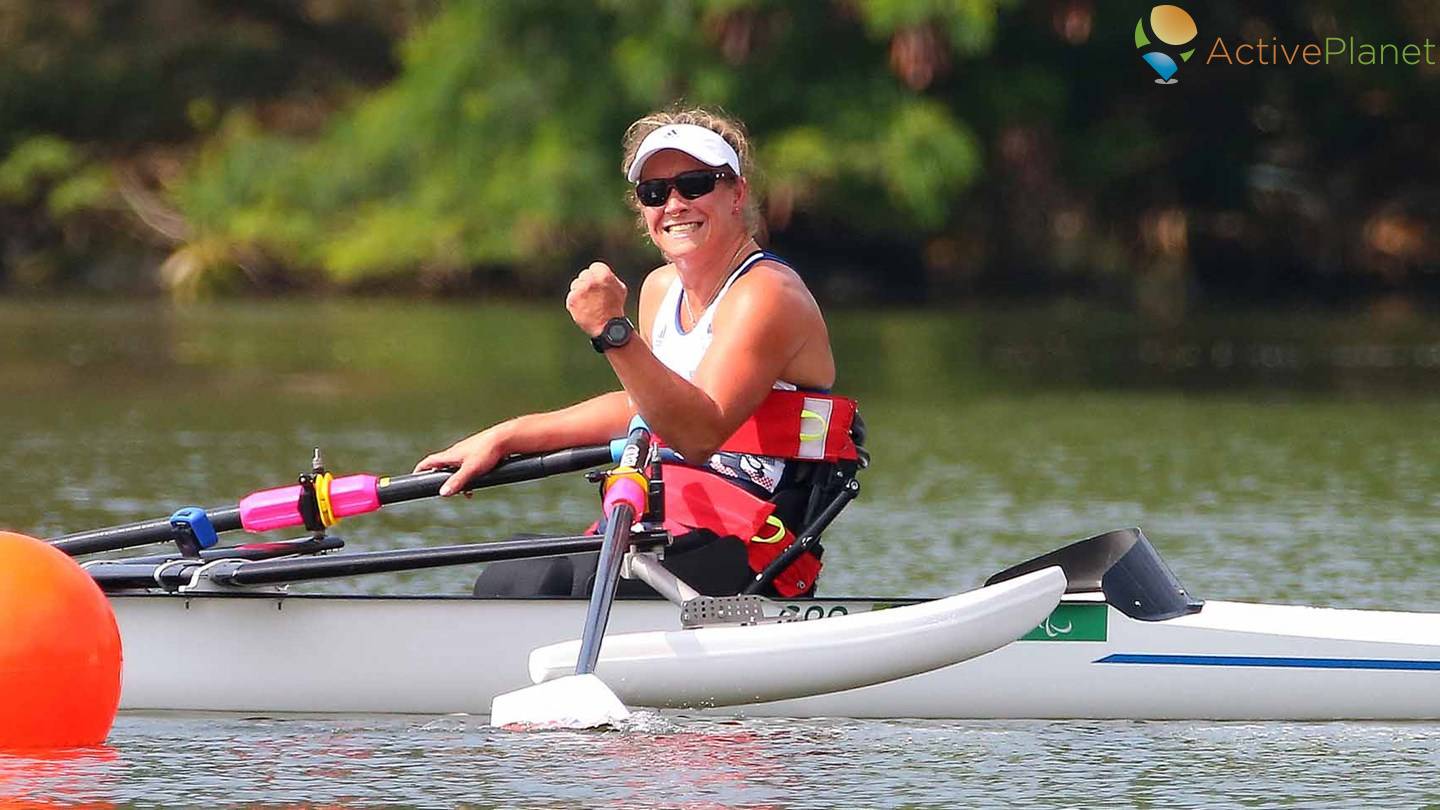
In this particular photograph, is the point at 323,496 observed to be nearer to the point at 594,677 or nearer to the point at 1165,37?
the point at 594,677

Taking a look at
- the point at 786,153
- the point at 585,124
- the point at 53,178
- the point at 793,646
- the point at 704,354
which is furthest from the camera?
the point at 53,178

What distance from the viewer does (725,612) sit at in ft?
24.2

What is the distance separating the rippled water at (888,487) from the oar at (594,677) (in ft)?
0.27

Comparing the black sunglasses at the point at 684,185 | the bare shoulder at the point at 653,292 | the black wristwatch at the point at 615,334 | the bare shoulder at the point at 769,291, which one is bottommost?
the black wristwatch at the point at 615,334

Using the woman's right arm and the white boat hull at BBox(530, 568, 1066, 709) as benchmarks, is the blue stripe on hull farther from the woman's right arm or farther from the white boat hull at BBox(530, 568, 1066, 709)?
the woman's right arm

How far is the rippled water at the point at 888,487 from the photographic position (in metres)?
6.84

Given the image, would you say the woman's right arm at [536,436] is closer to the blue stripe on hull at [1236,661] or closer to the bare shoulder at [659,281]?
the bare shoulder at [659,281]

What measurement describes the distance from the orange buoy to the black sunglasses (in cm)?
176

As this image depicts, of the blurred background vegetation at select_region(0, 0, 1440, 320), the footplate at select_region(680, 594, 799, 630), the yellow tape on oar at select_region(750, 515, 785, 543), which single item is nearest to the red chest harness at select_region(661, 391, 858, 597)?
the yellow tape on oar at select_region(750, 515, 785, 543)

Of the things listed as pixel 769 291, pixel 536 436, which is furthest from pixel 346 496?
pixel 769 291

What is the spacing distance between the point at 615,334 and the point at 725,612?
828 mm

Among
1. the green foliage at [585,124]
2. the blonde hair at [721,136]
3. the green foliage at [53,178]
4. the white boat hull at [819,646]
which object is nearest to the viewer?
the white boat hull at [819,646]

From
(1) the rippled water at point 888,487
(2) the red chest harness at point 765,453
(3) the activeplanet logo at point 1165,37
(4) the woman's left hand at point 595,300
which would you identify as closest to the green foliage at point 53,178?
(1) the rippled water at point 888,487

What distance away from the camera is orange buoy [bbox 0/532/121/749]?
22.7 feet
